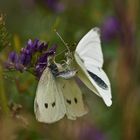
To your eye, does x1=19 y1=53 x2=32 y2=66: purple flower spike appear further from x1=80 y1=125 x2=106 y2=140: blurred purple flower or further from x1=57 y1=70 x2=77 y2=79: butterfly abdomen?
x1=80 y1=125 x2=106 y2=140: blurred purple flower

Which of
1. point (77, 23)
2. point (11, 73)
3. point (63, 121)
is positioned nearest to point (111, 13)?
point (77, 23)

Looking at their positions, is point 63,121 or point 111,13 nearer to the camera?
point 63,121

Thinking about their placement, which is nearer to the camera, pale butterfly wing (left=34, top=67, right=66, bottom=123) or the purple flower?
pale butterfly wing (left=34, top=67, right=66, bottom=123)

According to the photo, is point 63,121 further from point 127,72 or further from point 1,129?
point 1,129

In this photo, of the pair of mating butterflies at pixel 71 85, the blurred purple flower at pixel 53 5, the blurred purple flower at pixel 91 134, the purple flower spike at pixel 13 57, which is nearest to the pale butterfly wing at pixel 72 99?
the pair of mating butterflies at pixel 71 85

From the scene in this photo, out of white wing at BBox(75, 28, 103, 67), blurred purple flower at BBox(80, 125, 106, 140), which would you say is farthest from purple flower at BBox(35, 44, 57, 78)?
blurred purple flower at BBox(80, 125, 106, 140)

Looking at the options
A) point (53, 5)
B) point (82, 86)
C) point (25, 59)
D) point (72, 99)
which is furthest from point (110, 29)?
point (72, 99)

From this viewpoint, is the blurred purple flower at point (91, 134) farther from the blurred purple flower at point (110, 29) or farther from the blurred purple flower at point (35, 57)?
the blurred purple flower at point (35, 57)
